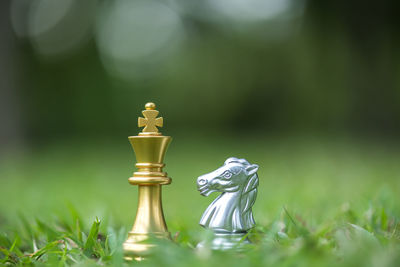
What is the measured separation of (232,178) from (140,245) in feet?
1.35

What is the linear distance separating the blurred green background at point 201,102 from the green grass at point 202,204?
0.04 meters

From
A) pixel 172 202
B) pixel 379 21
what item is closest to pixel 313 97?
pixel 379 21

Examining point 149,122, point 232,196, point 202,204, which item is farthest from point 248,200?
point 202,204

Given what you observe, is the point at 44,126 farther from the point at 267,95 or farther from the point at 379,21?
the point at 379,21

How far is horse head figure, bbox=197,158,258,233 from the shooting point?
65.8 inches

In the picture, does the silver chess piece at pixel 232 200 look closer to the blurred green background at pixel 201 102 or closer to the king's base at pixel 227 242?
the king's base at pixel 227 242

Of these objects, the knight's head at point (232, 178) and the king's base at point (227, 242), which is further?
the knight's head at point (232, 178)

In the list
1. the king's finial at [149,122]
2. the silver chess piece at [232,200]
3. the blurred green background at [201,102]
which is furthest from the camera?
the blurred green background at [201,102]

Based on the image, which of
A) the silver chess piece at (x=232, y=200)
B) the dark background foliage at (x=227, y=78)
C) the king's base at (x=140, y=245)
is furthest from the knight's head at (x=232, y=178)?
the dark background foliage at (x=227, y=78)

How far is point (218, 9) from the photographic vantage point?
18828 mm

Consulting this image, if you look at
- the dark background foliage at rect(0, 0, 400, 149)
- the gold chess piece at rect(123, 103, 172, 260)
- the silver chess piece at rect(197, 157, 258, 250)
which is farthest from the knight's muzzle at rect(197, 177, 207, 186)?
the dark background foliage at rect(0, 0, 400, 149)

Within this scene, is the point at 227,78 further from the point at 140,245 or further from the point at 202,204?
the point at 140,245

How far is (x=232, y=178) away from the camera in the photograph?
1688mm

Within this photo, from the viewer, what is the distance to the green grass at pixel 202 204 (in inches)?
58.7
